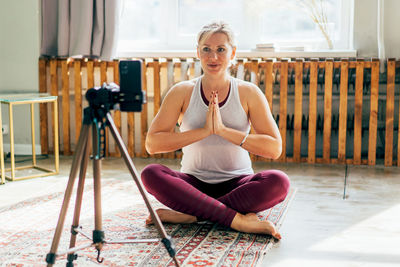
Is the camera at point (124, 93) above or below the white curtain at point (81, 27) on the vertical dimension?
below

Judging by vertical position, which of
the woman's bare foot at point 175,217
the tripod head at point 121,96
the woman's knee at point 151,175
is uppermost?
the tripod head at point 121,96

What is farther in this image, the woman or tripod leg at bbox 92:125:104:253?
the woman

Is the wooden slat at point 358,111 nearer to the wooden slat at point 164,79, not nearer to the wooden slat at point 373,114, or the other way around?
the wooden slat at point 373,114

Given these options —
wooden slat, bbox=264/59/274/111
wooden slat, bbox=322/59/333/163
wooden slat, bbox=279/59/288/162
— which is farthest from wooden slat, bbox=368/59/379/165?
wooden slat, bbox=264/59/274/111

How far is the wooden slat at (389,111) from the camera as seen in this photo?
11.3ft

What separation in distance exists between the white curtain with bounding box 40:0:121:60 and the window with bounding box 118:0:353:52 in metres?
→ 0.19

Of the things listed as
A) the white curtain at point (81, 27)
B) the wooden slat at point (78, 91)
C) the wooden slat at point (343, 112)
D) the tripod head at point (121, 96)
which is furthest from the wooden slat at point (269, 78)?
the tripod head at point (121, 96)

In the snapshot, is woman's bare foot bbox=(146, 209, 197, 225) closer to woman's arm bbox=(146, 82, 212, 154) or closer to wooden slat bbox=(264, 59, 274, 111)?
woman's arm bbox=(146, 82, 212, 154)

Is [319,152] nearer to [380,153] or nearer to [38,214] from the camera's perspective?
[380,153]

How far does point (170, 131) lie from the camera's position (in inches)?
86.5

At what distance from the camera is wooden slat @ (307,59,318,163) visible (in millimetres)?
3564

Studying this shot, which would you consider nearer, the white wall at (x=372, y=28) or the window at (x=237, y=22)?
the white wall at (x=372, y=28)


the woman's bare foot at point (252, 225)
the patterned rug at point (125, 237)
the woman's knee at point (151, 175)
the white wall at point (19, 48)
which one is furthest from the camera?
the white wall at point (19, 48)

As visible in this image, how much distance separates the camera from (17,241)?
203 centimetres
